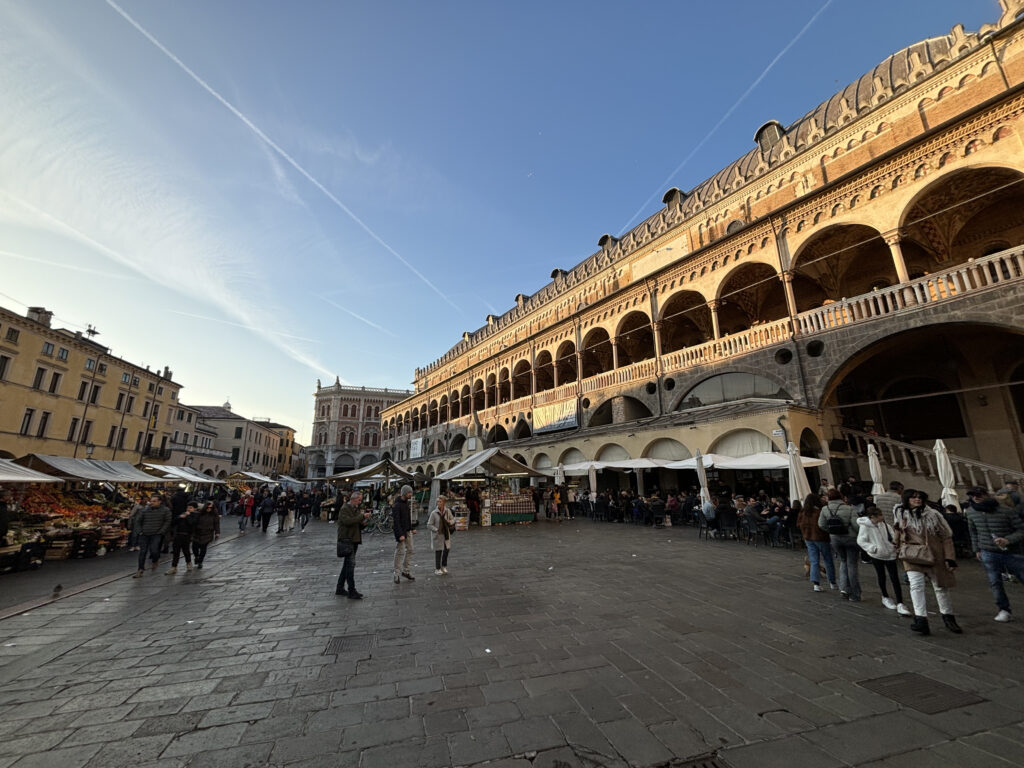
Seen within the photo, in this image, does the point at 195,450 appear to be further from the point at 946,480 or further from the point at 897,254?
the point at 897,254

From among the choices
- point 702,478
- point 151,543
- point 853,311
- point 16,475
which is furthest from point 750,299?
point 16,475

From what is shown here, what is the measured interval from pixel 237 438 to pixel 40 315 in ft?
114

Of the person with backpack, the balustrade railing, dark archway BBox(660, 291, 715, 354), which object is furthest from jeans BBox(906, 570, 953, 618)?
dark archway BBox(660, 291, 715, 354)

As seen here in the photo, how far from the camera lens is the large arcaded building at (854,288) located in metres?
11.5

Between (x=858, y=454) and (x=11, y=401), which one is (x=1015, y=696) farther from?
(x=11, y=401)

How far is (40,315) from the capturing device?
2728 centimetres

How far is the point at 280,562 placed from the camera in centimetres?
964

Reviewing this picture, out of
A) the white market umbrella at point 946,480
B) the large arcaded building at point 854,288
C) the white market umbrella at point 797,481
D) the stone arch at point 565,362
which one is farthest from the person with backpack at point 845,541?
the stone arch at point 565,362

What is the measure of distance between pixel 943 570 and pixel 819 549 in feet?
6.17

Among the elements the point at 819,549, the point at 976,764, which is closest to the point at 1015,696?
the point at 976,764

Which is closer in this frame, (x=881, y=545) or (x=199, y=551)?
(x=881, y=545)

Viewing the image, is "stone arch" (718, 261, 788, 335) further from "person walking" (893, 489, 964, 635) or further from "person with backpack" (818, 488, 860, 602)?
"person walking" (893, 489, 964, 635)

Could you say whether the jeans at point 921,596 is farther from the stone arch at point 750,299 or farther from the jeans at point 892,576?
the stone arch at point 750,299

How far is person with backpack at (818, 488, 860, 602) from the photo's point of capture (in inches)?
232
